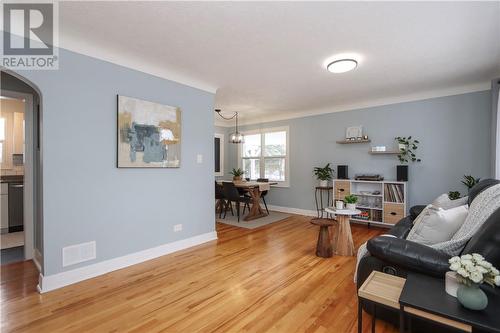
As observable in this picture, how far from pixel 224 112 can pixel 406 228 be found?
434 cm

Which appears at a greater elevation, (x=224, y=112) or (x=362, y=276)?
(x=224, y=112)

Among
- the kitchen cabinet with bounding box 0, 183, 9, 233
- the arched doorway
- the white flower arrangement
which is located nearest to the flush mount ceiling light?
the white flower arrangement

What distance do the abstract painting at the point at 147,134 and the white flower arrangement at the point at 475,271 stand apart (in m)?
3.00

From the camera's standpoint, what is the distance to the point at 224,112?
229 inches

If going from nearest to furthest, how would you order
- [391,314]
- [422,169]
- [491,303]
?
[491,303]
[391,314]
[422,169]

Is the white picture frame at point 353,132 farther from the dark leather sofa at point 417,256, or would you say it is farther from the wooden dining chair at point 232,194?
the dark leather sofa at point 417,256

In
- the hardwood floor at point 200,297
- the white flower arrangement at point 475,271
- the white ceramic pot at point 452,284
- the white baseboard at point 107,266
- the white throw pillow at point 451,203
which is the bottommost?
the hardwood floor at point 200,297

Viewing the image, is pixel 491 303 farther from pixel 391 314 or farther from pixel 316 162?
pixel 316 162

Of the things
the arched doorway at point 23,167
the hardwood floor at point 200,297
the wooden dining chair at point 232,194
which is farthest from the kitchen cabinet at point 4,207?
the wooden dining chair at point 232,194

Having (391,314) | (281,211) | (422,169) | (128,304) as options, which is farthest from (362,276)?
(281,211)

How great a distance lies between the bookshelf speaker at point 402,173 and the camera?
14.1ft

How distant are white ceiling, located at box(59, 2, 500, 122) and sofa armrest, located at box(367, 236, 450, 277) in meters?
1.82

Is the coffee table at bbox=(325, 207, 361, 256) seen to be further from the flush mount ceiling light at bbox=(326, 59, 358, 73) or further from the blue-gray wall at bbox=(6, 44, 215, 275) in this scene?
the blue-gray wall at bbox=(6, 44, 215, 275)

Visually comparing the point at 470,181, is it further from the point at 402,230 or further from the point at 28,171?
the point at 28,171
